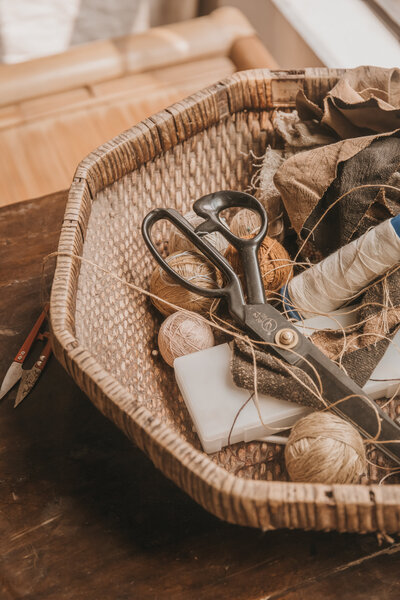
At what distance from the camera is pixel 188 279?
578 mm

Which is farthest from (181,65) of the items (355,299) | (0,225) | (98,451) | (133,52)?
(98,451)

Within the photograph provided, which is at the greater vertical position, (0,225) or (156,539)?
(0,225)

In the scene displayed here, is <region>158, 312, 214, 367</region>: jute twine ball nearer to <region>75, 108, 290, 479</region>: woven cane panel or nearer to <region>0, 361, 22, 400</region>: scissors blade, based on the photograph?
<region>75, 108, 290, 479</region>: woven cane panel

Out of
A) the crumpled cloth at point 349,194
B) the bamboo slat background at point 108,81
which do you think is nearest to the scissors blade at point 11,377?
the crumpled cloth at point 349,194

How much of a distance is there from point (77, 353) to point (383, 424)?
255mm

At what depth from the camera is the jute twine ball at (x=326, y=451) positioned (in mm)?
455

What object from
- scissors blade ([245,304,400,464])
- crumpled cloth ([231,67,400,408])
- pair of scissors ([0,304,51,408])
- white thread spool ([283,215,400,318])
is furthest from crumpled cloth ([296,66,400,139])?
pair of scissors ([0,304,51,408])

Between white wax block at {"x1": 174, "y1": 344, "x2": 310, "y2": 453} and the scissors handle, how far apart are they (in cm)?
5

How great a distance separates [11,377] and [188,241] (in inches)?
9.1

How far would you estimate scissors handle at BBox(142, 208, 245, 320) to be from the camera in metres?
0.54

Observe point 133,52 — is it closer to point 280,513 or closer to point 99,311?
point 99,311

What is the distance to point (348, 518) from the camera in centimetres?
38

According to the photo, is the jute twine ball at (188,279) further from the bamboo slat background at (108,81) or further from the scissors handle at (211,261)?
the bamboo slat background at (108,81)

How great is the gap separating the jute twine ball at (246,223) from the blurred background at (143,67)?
1.38 ft
